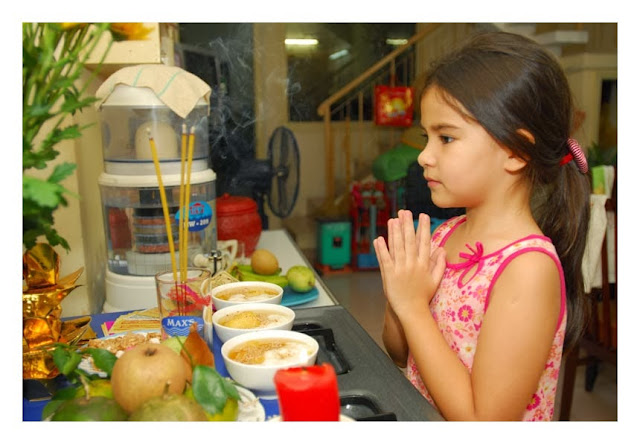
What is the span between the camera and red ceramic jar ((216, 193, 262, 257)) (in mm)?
1608

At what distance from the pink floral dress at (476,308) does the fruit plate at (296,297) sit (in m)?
0.40

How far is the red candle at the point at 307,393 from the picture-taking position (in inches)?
20.5

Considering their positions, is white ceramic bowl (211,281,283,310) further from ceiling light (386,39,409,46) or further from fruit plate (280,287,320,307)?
ceiling light (386,39,409,46)

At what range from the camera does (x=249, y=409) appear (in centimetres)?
66

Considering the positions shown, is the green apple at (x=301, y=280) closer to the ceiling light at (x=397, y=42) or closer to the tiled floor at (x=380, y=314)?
the tiled floor at (x=380, y=314)

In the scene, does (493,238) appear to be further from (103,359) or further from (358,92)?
(358,92)

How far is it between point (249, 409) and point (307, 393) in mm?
169

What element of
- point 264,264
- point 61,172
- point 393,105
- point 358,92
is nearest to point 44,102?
point 61,172

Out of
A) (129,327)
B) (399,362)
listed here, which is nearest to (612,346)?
Result: (399,362)

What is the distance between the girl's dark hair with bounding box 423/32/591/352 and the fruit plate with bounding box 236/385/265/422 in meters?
→ 0.49

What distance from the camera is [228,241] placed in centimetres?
A: 156

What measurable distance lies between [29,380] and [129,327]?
0.97 ft
